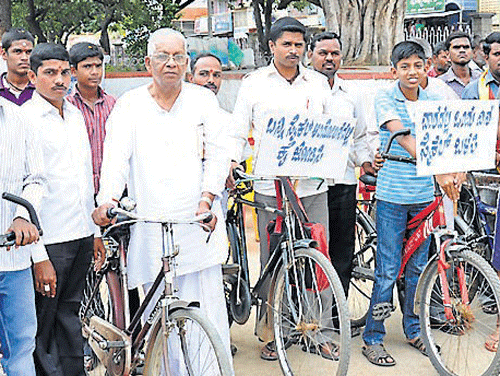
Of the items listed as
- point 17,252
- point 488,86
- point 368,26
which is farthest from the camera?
point 368,26

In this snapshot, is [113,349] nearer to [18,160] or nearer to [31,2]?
[18,160]

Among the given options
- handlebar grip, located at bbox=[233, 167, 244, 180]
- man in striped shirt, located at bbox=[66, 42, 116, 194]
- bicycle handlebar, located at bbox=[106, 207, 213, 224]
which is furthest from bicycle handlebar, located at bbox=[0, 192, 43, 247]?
man in striped shirt, located at bbox=[66, 42, 116, 194]

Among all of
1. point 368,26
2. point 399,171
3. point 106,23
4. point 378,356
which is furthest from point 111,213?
point 106,23

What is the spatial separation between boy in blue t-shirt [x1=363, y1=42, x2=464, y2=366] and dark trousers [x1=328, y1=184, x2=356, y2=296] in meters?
0.41

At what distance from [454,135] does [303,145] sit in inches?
31.3

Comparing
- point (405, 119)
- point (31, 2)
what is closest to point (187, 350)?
point (405, 119)

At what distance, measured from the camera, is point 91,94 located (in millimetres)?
4770

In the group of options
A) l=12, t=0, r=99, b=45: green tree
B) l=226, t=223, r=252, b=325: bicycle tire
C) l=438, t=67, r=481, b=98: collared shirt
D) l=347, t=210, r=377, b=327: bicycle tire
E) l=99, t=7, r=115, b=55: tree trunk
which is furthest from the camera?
l=99, t=7, r=115, b=55: tree trunk

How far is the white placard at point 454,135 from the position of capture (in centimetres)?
385

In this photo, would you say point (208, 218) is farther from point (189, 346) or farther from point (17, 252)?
point (17, 252)

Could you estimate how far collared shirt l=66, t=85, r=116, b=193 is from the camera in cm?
464

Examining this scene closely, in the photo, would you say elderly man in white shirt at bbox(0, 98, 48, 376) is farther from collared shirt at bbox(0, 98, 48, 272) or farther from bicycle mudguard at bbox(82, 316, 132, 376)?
bicycle mudguard at bbox(82, 316, 132, 376)

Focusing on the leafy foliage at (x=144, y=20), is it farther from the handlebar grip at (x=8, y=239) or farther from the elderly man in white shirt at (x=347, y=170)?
the handlebar grip at (x=8, y=239)

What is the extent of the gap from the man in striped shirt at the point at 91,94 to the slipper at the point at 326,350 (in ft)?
5.39
